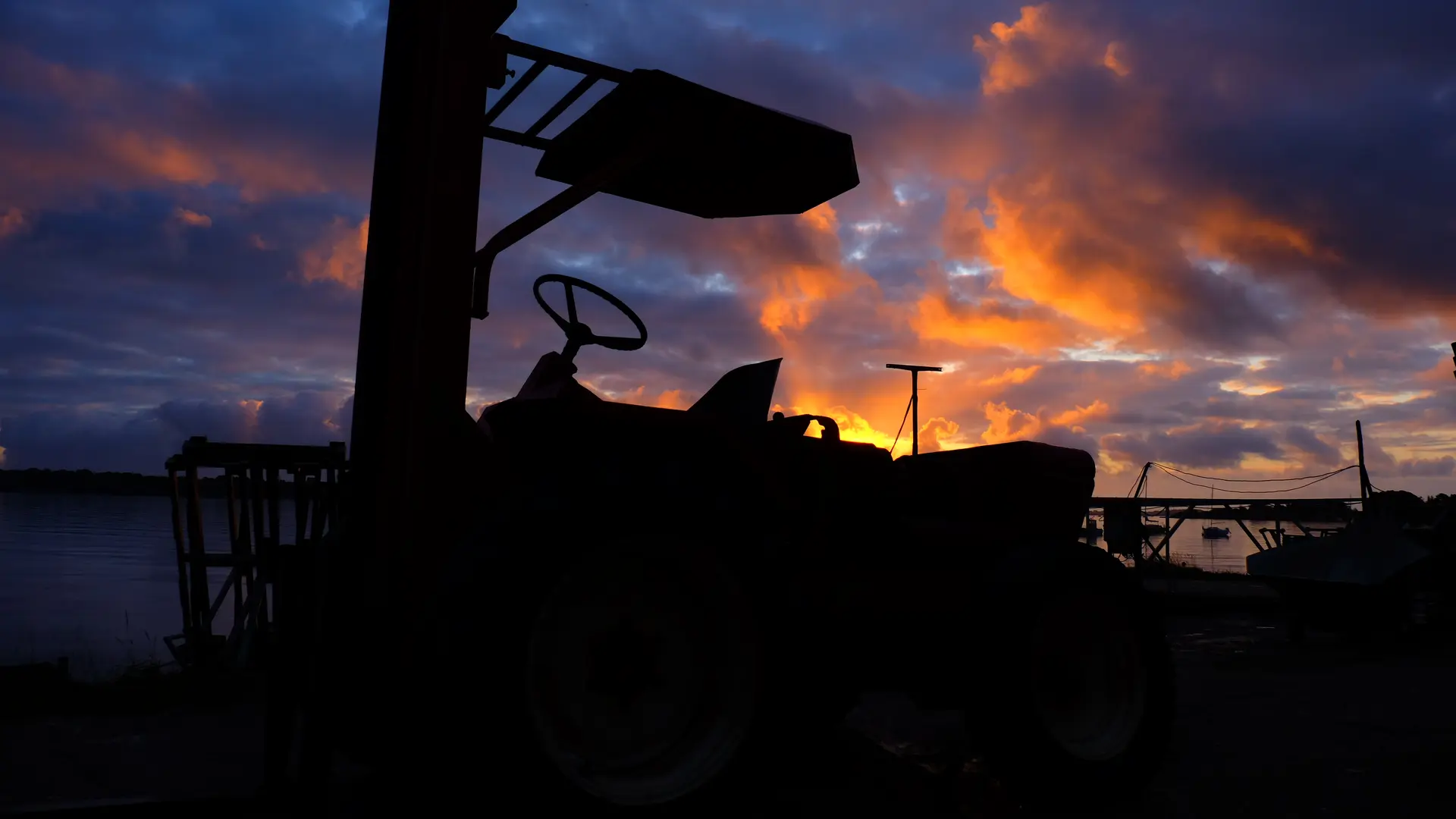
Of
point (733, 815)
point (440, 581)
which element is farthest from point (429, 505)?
point (733, 815)

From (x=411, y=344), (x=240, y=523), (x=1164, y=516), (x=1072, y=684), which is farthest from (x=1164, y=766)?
(x=1164, y=516)

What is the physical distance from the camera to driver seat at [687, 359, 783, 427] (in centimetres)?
341

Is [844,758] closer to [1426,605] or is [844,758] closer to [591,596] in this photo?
[591,596]

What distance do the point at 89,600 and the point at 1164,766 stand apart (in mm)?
33812

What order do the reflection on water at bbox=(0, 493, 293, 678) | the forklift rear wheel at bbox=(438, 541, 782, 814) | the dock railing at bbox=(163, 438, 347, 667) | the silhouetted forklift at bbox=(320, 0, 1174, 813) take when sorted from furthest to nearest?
the reflection on water at bbox=(0, 493, 293, 678) → the dock railing at bbox=(163, 438, 347, 667) → the silhouetted forklift at bbox=(320, 0, 1174, 813) → the forklift rear wheel at bbox=(438, 541, 782, 814)

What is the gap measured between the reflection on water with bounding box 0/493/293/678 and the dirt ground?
412 centimetres

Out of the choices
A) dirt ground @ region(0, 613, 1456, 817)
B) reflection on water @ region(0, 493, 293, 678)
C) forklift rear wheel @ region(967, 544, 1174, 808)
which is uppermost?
forklift rear wheel @ region(967, 544, 1174, 808)

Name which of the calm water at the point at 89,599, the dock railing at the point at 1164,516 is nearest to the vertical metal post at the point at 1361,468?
the dock railing at the point at 1164,516

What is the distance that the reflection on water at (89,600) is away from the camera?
14.6 meters

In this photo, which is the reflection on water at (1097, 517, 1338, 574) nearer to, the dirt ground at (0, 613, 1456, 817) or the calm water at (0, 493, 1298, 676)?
the calm water at (0, 493, 1298, 676)

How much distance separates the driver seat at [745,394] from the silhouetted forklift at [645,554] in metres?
0.01

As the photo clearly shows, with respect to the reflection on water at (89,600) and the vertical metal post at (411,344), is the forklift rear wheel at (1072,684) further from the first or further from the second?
the reflection on water at (89,600)

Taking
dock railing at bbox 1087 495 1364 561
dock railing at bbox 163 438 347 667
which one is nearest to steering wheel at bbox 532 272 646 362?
dock railing at bbox 163 438 347 667

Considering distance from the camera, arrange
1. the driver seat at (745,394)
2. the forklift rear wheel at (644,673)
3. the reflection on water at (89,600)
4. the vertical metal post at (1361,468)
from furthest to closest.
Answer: the vertical metal post at (1361,468) < the reflection on water at (89,600) < the driver seat at (745,394) < the forklift rear wheel at (644,673)
